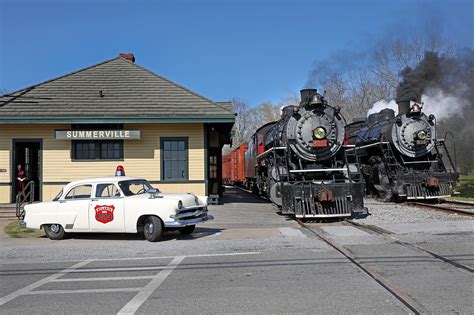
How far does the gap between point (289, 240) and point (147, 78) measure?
38.0 ft

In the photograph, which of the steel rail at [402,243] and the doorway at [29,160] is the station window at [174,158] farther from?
the steel rail at [402,243]

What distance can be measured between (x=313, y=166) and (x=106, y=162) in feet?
25.7

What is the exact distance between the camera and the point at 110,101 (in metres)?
17.3

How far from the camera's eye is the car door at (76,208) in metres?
10.5

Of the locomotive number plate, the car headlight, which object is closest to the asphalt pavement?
the locomotive number plate

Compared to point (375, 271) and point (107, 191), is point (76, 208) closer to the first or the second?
point (107, 191)

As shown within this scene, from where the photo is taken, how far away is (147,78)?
62.5 feet

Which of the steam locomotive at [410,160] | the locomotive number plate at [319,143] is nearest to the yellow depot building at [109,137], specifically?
the locomotive number plate at [319,143]

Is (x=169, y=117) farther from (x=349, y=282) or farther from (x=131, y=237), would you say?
(x=349, y=282)

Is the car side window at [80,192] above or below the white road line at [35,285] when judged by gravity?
above

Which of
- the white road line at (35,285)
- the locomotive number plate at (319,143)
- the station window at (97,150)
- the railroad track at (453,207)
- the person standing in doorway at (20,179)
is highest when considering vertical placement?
the station window at (97,150)

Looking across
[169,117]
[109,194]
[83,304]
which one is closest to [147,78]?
[169,117]

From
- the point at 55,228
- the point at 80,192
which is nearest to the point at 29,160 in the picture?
the point at 55,228

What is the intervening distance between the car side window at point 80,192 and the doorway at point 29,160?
6940mm
